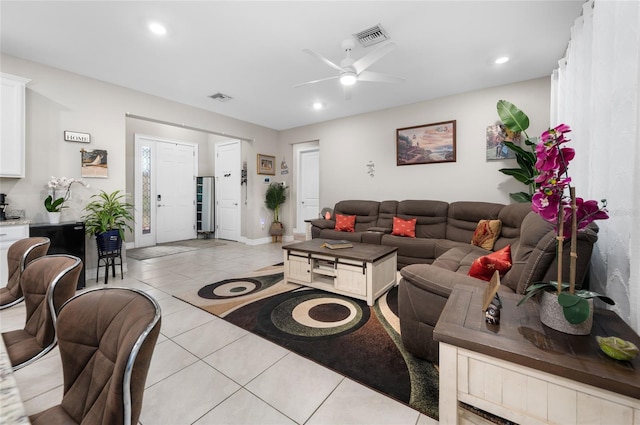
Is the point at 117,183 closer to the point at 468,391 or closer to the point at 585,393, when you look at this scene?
the point at 468,391

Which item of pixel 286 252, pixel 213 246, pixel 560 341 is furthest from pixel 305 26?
pixel 213 246

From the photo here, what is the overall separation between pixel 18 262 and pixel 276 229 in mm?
4871

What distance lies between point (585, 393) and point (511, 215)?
10.1 ft

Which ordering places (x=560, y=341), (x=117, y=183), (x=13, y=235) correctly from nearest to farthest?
(x=560, y=341) → (x=13, y=235) → (x=117, y=183)

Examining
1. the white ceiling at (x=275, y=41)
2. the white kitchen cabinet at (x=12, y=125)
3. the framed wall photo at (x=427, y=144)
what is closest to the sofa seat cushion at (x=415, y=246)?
the framed wall photo at (x=427, y=144)

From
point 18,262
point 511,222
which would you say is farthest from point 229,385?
point 511,222

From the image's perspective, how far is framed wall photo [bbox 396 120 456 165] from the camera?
14.9ft

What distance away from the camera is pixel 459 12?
244cm

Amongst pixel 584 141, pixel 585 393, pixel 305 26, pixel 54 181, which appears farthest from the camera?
pixel 54 181

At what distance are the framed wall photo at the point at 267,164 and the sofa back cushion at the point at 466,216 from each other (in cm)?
415

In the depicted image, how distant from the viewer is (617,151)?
4.19 ft

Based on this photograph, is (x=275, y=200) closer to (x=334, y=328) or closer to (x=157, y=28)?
(x=157, y=28)

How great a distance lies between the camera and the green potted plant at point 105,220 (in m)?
3.56

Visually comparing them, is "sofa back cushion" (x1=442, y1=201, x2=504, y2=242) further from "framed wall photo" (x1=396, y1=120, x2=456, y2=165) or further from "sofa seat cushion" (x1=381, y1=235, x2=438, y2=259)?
"framed wall photo" (x1=396, y1=120, x2=456, y2=165)
